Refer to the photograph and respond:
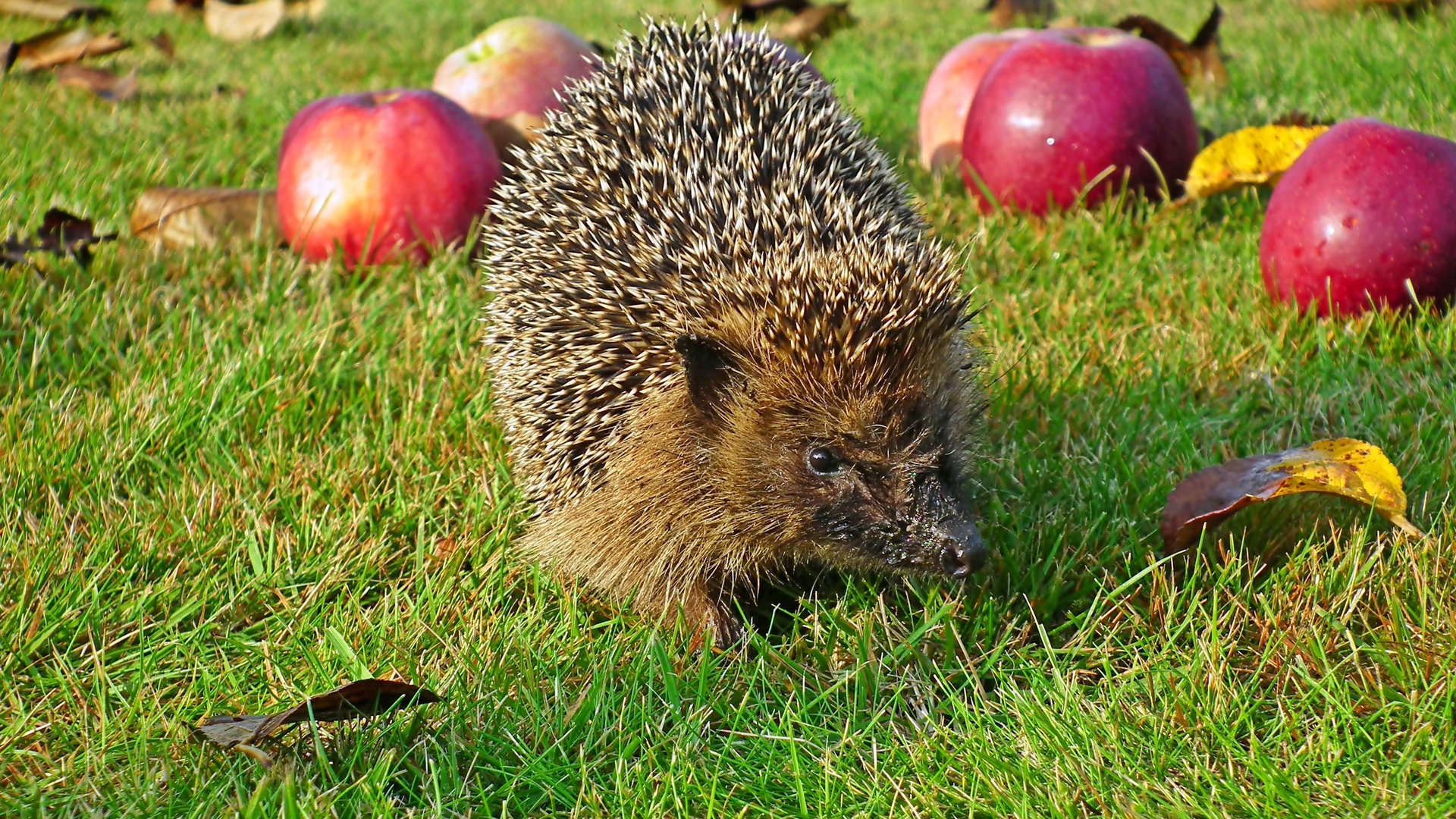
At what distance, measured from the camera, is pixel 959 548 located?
9.35 feet

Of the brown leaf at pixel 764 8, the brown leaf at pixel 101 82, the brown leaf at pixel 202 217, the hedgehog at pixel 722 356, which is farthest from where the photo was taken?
the brown leaf at pixel 764 8

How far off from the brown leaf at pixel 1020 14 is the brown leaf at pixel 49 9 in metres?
6.62

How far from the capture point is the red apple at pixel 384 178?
488cm

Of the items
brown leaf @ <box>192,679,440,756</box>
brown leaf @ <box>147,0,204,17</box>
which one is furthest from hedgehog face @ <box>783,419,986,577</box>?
brown leaf @ <box>147,0,204,17</box>

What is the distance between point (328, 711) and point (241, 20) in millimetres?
7806

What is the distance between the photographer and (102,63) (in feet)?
26.3

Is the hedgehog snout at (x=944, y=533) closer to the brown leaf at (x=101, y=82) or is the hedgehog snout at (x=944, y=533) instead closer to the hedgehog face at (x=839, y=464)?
the hedgehog face at (x=839, y=464)

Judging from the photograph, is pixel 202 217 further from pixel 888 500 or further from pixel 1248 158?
pixel 1248 158

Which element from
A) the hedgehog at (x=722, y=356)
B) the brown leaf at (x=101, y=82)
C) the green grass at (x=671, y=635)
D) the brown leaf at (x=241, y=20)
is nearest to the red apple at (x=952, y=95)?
the green grass at (x=671, y=635)

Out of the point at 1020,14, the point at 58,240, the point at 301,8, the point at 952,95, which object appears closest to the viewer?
the point at 58,240

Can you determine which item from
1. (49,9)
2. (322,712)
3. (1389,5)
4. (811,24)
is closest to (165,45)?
(49,9)

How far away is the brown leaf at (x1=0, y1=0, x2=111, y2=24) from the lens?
866 centimetres

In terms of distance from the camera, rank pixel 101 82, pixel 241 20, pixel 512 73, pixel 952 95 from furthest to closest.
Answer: pixel 241 20 < pixel 101 82 < pixel 952 95 < pixel 512 73

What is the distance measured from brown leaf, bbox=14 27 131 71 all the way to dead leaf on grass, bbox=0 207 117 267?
10.7 feet
